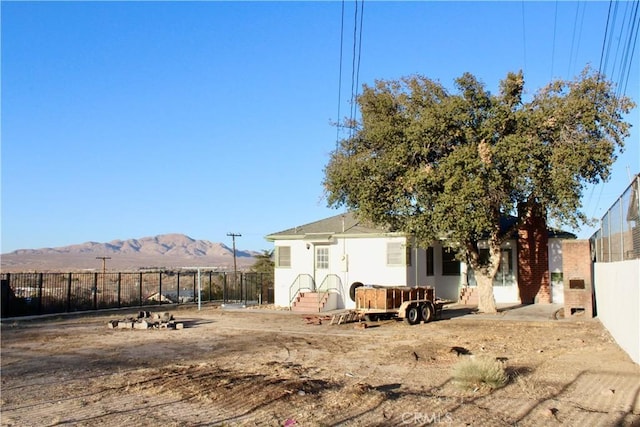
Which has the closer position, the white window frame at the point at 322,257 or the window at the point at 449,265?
the white window frame at the point at 322,257

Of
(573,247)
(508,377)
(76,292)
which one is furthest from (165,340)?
(76,292)

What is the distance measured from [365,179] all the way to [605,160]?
28.1 ft

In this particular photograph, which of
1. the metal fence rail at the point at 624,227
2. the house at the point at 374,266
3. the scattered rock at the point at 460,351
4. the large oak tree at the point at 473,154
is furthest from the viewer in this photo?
the house at the point at 374,266

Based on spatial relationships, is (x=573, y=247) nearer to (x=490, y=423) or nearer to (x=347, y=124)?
(x=347, y=124)

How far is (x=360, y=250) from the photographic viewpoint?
29422mm

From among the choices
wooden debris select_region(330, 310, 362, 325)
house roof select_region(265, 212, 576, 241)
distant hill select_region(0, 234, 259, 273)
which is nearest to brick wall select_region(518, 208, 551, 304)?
house roof select_region(265, 212, 576, 241)

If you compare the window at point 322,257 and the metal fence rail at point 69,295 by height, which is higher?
the window at point 322,257

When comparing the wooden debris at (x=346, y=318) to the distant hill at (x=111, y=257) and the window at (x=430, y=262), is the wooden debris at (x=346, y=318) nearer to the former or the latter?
the window at (x=430, y=262)

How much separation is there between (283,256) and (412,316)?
1091cm

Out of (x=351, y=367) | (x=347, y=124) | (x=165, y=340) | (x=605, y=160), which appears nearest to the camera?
(x=351, y=367)

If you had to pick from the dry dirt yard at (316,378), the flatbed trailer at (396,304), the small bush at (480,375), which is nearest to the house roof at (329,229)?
the flatbed trailer at (396,304)

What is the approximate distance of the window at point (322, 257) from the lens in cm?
3033

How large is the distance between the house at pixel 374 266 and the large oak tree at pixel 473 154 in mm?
4981

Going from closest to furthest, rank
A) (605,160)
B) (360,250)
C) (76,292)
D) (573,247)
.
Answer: (605,160) → (573,247) → (360,250) → (76,292)
